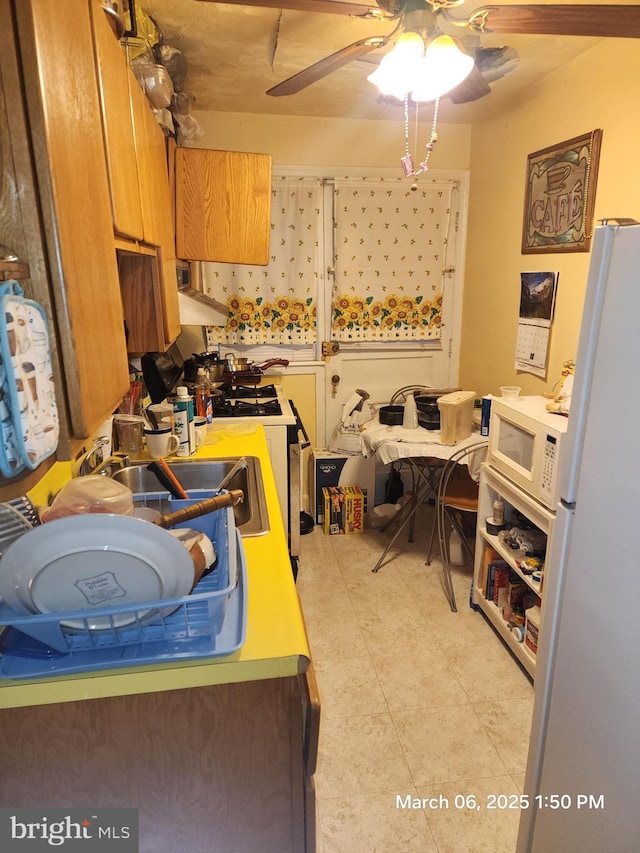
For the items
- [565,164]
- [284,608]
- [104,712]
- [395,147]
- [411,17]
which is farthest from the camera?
[395,147]

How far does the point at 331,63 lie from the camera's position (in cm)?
167

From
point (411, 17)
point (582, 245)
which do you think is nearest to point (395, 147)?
point (582, 245)

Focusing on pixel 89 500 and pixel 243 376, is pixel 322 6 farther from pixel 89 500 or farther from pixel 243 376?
pixel 243 376

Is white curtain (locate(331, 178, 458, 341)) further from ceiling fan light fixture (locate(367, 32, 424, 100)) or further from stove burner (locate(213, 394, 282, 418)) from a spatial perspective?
ceiling fan light fixture (locate(367, 32, 424, 100))

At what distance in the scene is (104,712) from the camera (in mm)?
940

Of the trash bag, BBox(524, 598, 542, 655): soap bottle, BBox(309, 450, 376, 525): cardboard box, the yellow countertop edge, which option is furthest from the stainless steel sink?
the trash bag

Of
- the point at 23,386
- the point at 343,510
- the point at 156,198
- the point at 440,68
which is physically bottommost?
the point at 343,510

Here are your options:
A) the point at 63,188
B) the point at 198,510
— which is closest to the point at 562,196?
the point at 198,510

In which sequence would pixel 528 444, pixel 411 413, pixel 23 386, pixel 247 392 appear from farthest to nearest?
pixel 247 392 < pixel 411 413 < pixel 528 444 < pixel 23 386

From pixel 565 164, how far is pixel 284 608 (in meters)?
2.35

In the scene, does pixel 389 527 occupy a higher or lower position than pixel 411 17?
lower

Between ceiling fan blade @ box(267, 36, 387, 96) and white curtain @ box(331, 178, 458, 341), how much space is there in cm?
141

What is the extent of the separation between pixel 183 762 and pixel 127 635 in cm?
29

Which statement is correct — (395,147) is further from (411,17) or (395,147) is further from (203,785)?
(203,785)
